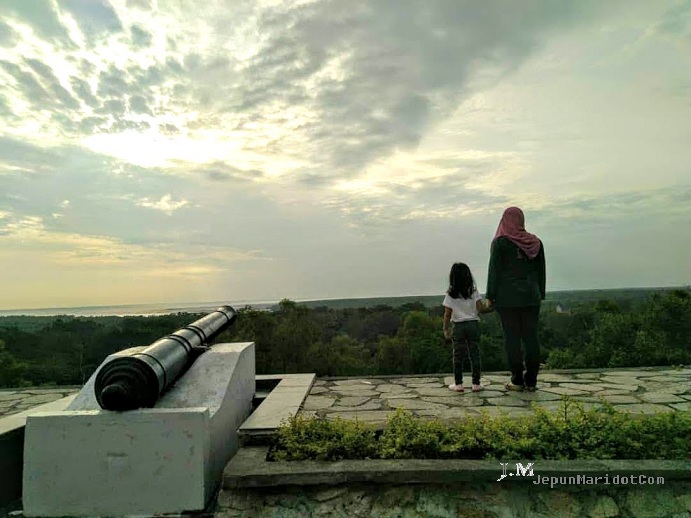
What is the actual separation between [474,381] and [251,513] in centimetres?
344

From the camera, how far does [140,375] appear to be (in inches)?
141

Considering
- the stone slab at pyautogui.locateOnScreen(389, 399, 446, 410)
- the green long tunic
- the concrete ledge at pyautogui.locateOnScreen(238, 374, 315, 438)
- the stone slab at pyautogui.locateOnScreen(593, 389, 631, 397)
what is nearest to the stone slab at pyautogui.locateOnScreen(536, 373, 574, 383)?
the stone slab at pyautogui.locateOnScreen(593, 389, 631, 397)

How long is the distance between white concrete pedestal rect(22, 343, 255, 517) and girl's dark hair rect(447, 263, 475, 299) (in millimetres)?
3238

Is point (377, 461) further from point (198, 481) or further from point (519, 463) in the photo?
point (198, 481)

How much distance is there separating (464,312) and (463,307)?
0.19ft

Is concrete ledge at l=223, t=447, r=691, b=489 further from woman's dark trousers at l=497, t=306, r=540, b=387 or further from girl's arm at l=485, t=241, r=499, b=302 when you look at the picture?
girl's arm at l=485, t=241, r=499, b=302

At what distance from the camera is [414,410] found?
5.05m

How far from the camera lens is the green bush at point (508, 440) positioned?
11.2 feet

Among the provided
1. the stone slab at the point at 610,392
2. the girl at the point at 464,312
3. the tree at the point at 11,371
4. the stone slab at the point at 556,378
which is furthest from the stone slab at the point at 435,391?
the tree at the point at 11,371

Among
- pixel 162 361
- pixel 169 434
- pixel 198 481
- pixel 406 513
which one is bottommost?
pixel 406 513

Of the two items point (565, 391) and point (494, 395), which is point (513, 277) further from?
point (565, 391)

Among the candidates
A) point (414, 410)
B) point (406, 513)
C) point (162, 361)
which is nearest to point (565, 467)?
point (406, 513)

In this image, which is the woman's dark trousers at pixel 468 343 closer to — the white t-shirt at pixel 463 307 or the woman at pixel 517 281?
the white t-shirt at pixel 463 307

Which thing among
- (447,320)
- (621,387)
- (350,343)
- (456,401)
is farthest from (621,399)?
(350,343)
